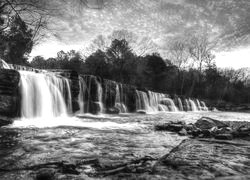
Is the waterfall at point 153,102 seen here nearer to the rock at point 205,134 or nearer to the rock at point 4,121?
the rock at point 4,121

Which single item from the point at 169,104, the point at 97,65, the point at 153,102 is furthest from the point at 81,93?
the point at 97,65

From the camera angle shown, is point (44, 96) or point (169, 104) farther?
point (169, 104)

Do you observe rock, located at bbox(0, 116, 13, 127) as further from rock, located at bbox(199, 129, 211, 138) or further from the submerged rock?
rock, located at bbox(199, 129, 211, 138)

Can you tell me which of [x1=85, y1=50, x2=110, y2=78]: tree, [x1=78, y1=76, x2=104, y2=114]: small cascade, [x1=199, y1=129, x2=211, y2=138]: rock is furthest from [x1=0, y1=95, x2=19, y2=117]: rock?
[x1=85, y1=50, x2=110, y2=78]: tree

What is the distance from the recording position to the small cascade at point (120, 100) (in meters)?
24.3

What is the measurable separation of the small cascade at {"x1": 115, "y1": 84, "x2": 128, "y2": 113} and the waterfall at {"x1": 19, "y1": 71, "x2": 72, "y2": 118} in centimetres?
857

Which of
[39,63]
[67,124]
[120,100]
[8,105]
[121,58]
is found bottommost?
Result: [67,124]

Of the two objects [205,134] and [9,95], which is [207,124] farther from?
[9,95]

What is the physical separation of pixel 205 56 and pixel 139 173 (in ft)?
165

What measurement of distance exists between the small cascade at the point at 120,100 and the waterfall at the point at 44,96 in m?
8.57

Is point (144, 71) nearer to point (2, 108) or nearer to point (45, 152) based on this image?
point (2, 108)

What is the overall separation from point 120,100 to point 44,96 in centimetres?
1261

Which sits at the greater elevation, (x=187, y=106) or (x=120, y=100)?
(x=120, y=100)

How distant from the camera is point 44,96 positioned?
1372 centimetres
